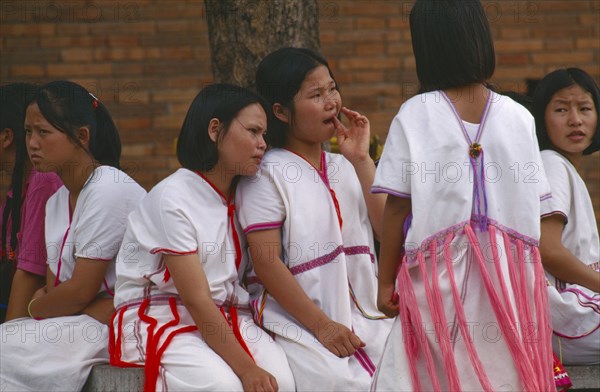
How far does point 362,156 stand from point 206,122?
628 mm

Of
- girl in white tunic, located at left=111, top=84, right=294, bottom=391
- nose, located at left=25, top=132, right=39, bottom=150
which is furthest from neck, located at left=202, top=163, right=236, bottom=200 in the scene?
nose, located at left=25, top=132, right=39, bottom=150

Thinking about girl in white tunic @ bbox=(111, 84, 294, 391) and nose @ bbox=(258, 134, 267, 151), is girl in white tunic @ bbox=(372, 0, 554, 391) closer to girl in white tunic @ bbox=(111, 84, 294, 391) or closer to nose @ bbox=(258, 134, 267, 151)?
girl in white tunic @ bbox=(111, 84, 294, 391)

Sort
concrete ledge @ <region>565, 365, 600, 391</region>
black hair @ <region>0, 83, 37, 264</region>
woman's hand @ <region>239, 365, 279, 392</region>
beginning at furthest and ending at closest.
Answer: black hair @ <region>0, 83, 37, 264</region> < concrete ledge @ <region>565, 365, 600, 391</region> < woman's hand @ <region>239, 365, 279, 392</region>

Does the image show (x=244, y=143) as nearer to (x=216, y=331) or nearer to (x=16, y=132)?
(x=216, y=331)

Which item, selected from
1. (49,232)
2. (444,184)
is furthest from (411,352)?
(49,232)

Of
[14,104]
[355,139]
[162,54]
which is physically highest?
[162,54]

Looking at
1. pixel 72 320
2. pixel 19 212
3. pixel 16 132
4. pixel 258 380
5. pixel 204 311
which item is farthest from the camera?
pixel 16 132

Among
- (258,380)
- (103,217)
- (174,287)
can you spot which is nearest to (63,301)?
(103,217)

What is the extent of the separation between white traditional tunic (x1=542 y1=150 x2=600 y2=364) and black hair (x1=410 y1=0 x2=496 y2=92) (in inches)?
40.6

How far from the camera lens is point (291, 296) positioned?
150 inches

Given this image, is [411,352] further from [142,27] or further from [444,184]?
[142,27]

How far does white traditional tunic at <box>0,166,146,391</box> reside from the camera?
391 cm

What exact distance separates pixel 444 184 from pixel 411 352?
0.53 meters

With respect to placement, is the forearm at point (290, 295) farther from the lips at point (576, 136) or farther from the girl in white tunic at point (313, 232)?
the lips at point (576, 136)
